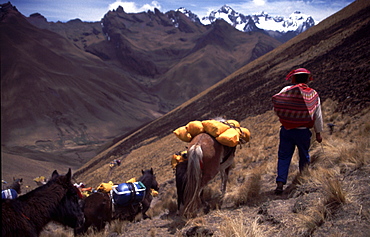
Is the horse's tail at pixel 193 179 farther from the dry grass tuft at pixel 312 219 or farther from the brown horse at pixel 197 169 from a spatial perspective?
the dry grass tuft at pixel 312 219

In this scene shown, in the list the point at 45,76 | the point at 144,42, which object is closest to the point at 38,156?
the point at 45,76

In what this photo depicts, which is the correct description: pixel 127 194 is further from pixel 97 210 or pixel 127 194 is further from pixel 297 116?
pixel 297 116

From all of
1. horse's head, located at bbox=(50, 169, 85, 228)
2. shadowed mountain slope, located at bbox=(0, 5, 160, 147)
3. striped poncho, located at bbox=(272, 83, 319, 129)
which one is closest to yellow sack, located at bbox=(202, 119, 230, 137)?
striped poncho, located at bbox=(272, 83, 319, 129)

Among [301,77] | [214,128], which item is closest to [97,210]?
[214,128]

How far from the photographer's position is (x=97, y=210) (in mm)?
5965

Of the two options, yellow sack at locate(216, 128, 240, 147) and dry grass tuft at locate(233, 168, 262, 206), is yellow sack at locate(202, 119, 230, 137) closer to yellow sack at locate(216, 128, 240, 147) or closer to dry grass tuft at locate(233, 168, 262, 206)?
yellow sack at locate(216, 128, 240, 147)

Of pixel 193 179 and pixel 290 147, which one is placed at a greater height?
pixel 290 147

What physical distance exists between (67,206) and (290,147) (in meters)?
3.97

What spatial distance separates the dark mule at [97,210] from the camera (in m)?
5.85

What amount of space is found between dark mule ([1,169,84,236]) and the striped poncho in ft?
12.0

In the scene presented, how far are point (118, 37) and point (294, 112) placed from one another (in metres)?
151

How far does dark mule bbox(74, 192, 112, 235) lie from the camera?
585 cm

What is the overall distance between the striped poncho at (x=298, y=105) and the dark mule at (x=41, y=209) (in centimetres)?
367

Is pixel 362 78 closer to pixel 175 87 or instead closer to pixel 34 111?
pixel 34 111
